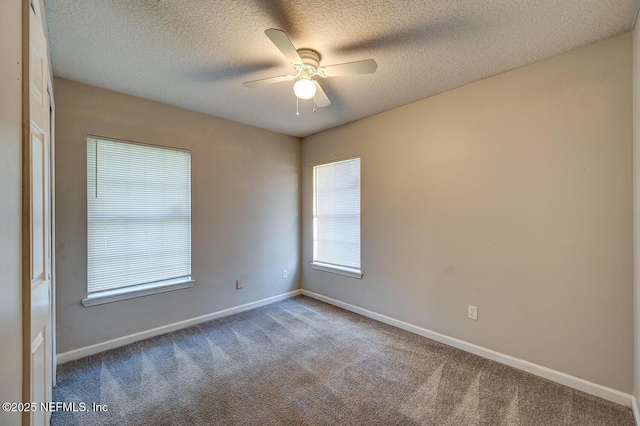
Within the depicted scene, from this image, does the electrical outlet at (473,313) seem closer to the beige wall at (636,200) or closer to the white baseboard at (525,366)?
the white baseboard at (525,366)

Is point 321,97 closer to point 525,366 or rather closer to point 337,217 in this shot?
point 337,217

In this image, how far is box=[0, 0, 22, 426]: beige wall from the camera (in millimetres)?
715

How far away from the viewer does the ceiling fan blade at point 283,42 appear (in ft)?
4.91

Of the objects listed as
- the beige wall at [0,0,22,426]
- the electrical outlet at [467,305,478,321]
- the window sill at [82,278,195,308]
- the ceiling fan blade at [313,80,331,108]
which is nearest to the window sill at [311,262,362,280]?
the electrical outlet at [467,305,478,321]

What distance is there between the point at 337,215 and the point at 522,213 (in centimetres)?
216

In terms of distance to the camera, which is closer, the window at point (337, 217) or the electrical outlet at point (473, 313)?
the electrical outlet at point (473, 313)

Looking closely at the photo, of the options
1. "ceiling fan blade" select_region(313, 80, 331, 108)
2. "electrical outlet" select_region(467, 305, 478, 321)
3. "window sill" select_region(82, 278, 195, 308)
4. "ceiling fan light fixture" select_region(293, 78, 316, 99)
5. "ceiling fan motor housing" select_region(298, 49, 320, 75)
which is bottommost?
"electrical outlet" select_region(467, 305, 478, 321)

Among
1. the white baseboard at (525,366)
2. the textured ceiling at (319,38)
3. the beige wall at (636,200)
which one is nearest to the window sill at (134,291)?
the textured ceiling at (319,38)

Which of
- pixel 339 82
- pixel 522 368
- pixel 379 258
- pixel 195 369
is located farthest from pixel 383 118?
pixel 195 369

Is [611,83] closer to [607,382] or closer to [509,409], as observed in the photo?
[607,382]

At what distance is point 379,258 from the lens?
3.34m

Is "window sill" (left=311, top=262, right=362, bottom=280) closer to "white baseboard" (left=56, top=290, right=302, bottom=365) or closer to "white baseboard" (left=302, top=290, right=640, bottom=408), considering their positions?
"white baseboard" (left=302, top=290, right=640, bottom=408)

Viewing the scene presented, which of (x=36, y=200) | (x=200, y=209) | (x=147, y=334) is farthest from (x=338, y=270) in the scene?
(x=36, y=200)

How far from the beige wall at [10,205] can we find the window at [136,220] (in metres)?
2.13
